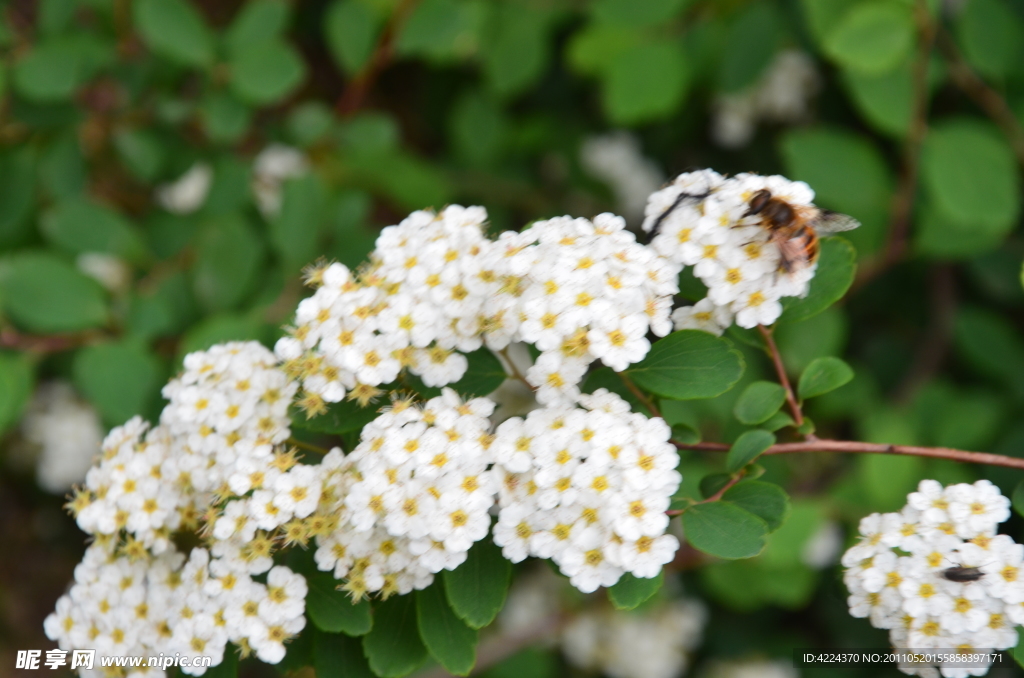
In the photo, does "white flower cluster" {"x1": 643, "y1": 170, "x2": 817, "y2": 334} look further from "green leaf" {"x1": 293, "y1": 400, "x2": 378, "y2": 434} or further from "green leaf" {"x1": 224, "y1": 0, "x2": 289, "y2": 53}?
"green leaf" {"x1": 224, "y1": 0, "x2": 289, "y2": 53}

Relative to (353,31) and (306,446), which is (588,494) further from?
(353,31)

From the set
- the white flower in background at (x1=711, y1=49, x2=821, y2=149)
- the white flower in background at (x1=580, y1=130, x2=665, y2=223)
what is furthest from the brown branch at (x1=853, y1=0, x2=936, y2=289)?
the white flower in background at (x1=580, y1=130, x2=665, y2=223)

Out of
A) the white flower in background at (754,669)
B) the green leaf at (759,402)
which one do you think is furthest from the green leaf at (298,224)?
the white flower in background at (754,669)

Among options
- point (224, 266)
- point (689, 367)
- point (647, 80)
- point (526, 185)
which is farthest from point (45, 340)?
point (647, 80)

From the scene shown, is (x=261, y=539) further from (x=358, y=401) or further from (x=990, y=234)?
(x=990, y=234)

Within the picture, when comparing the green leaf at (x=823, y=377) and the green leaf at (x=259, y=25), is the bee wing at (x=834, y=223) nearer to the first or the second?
the green leaf at (x=823, y=377)
